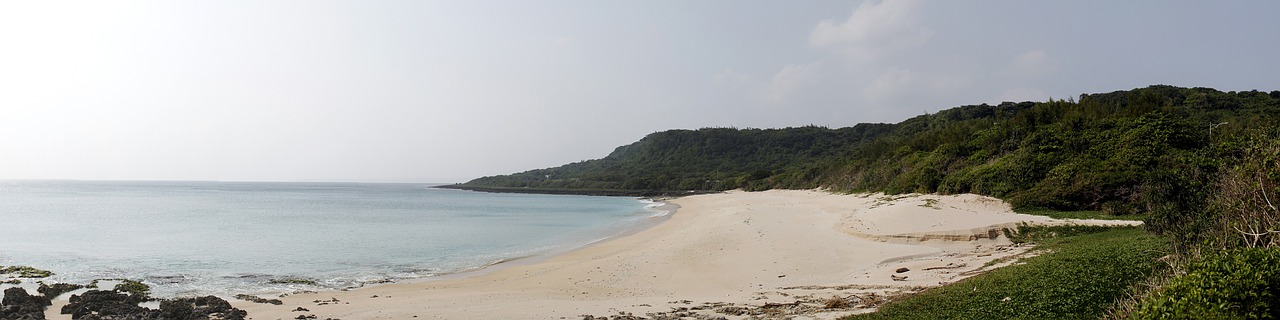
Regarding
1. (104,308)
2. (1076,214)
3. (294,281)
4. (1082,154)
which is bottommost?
(294,281)

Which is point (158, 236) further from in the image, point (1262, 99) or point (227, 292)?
point (1262, 99)

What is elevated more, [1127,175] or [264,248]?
[1127,175]

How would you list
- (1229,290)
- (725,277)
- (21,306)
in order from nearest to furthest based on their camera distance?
(1229,290), (21,306), (725,277)

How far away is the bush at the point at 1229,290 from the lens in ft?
16.0

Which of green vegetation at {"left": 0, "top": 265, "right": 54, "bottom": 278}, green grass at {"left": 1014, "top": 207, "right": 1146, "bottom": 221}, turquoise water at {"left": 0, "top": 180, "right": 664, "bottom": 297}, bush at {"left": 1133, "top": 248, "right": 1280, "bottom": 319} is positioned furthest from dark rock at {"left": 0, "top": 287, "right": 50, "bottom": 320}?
green grass at {"left": 1014, "top": 207, "right": 1146, "bottom": 221}

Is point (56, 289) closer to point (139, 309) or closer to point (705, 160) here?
point (139, 309)

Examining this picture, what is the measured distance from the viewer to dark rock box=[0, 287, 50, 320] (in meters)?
11.5

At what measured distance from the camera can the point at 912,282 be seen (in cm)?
1296

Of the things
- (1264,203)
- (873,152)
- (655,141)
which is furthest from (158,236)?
(655,141)

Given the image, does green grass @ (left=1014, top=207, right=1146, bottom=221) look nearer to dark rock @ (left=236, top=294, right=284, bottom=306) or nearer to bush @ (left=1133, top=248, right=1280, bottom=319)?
bush @ (left=1133, top=248, right=1280, bottom=319)

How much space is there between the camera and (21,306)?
1202 centimetres

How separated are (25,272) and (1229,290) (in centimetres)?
2488

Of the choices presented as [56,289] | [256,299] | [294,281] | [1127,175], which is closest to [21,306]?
[56,289]

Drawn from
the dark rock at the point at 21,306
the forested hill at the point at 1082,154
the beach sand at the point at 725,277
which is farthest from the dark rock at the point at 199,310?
the forested hill at the point at 1082,154
